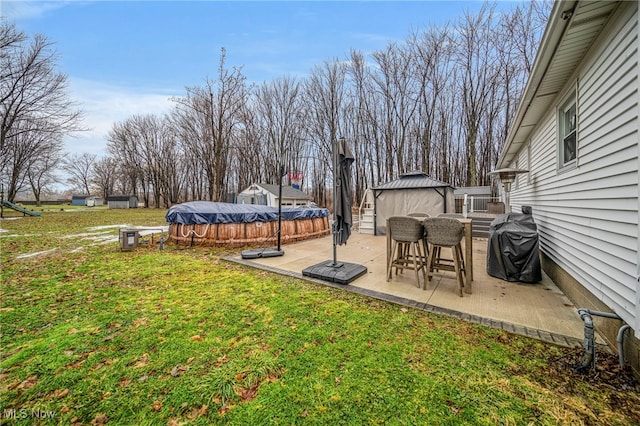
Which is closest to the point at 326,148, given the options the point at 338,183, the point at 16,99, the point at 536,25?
the point at 536,25

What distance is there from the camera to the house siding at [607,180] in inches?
79.6

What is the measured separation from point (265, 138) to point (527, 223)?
25.9m

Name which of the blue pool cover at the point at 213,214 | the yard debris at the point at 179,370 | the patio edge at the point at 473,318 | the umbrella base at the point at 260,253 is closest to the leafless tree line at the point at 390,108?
the blue pool cover at the point at 213,214

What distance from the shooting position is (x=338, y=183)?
4.37 m

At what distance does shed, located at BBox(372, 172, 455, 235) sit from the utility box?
8174mm

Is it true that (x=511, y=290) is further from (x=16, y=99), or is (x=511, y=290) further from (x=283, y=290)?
(x=16, y=99)

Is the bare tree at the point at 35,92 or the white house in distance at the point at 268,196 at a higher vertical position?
the bare tree at the point at 35,92

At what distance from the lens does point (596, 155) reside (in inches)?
105

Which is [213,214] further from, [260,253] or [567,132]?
[567,132]

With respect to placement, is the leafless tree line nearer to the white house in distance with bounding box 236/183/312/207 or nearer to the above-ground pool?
the white house in distance with bounding box 236/183/312/207

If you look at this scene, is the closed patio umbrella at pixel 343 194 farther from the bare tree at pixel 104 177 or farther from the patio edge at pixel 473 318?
the bare tree at pixel 104 177

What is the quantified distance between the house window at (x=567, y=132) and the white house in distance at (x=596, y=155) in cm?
2

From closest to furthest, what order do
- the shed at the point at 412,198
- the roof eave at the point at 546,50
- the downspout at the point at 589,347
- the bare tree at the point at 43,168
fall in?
1. the downspout at the point at 589,347
2. the roof eave at the point at 546,50
3. the shed at the point at 412,198
4. the bare tree at the point at 43,168

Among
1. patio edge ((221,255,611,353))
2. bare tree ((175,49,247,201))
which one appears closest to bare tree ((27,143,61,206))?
bare tree ((175,49,247,201))
